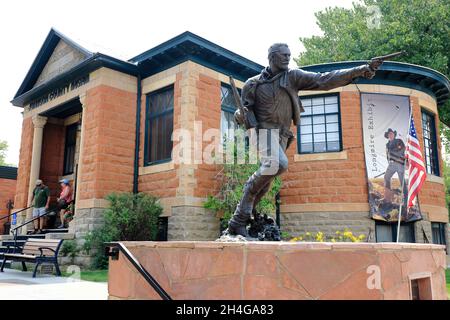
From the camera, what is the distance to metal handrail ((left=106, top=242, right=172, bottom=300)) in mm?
3980

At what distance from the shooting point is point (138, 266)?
4.25m

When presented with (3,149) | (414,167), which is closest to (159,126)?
(414,167)

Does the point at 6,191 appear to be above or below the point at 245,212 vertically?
above

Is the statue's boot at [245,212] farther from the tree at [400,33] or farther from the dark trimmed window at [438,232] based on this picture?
the tree at [400,33]

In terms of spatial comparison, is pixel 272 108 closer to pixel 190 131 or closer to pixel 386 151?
pixel 190 131

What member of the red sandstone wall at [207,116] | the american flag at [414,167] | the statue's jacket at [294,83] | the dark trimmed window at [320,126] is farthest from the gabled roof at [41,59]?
the american flag at [414,167]

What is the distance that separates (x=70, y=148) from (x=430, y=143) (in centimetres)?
1389

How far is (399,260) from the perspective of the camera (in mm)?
4582

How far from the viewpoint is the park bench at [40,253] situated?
390 inches

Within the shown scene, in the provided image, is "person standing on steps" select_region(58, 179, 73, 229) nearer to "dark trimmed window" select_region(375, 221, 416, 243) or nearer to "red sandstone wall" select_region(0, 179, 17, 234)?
"dark trimmed window" select_region(375, 221, 416, 243)

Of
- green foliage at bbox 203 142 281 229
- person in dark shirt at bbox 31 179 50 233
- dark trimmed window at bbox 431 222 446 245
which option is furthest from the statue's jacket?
dark trimmed window at bbox 431 222 446 245

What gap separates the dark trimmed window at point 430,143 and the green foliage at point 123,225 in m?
9.78

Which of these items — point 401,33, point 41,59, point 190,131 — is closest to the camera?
point 190,131
